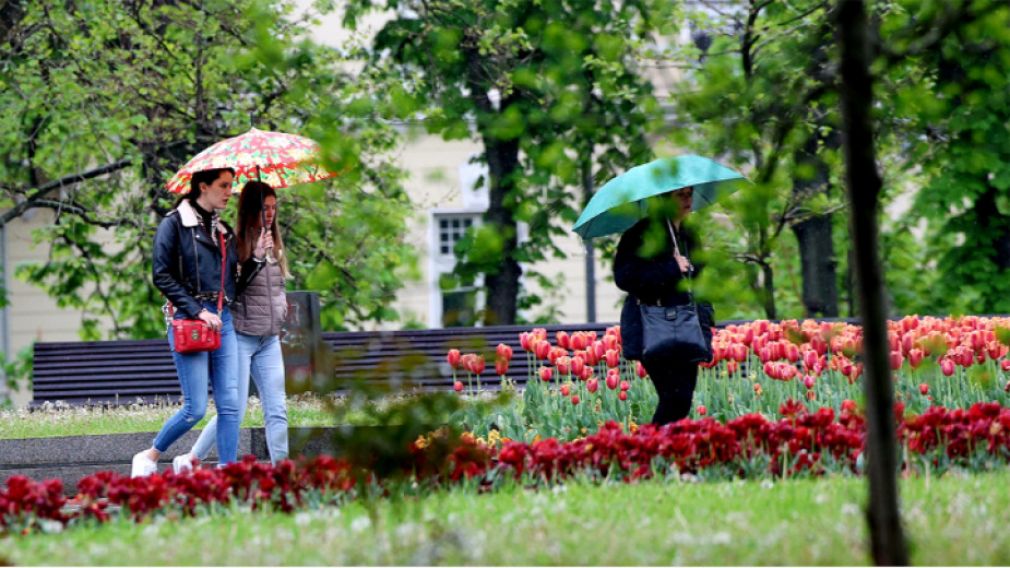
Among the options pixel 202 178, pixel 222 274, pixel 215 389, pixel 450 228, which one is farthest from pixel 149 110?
pixel 450 228

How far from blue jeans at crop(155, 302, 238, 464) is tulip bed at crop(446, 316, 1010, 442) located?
1369mm

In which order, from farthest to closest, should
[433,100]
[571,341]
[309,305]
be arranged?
[433,100] → [309,305] → [571,341]

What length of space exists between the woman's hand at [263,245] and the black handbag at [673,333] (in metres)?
2.09

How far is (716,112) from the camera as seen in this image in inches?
212

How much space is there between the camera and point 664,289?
850 centimetres

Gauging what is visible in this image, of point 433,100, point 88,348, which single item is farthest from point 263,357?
point 433,100

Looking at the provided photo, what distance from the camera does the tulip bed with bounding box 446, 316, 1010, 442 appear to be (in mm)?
9695

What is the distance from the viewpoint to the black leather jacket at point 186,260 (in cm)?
856

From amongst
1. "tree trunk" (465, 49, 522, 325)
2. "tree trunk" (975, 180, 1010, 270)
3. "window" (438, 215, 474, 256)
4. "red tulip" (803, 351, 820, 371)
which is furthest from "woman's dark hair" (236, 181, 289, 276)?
"window" (438, 215, 474, 256)

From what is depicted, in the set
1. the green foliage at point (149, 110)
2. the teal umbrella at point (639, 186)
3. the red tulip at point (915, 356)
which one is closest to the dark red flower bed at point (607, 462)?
the teal umbrella at point (639, 186)

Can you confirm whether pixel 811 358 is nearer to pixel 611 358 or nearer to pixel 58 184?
pixel 611 358

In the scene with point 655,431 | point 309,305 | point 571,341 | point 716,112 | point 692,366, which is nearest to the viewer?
point 716,112

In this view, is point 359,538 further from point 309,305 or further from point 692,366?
point 309,305

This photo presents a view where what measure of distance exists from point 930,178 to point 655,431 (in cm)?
1189
